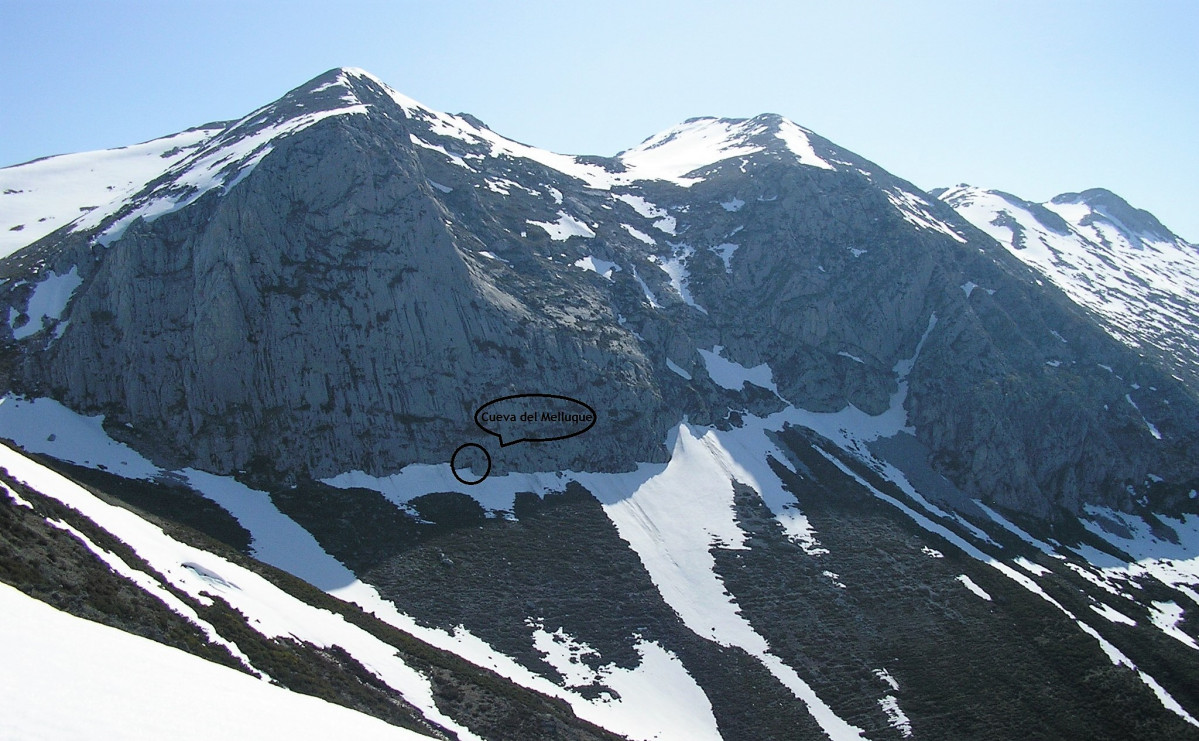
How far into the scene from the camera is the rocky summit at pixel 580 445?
4684 cm

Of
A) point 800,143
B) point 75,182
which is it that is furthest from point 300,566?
point 800,143

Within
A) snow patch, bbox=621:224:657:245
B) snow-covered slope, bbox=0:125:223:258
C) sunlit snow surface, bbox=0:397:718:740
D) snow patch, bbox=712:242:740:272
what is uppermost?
snow-covered slope, bbox=0:125:223:258

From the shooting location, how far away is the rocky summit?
46.8 m

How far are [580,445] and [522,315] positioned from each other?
17.3 metres

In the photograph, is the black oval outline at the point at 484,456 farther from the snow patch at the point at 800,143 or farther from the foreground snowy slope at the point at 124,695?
the snow patch at the point at 800,143

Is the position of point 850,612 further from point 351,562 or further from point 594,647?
point 351,562

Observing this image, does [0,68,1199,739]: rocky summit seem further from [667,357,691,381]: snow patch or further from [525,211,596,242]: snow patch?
[667,357,691,381]: snow patch

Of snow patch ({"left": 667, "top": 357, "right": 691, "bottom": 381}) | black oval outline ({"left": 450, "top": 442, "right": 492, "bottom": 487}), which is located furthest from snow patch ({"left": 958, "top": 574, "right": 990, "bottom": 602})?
black oval outline ({"left": 450, "top": 442, "right": 492, "bottom": 487})

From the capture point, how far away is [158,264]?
228 ft

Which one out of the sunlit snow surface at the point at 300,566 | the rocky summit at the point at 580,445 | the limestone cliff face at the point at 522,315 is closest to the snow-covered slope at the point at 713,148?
the limestone cliff face at the point at 522,315

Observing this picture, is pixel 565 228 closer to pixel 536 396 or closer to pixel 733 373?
pixel 733 373

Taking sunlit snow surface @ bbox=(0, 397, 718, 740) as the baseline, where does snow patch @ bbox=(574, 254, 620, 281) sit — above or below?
above

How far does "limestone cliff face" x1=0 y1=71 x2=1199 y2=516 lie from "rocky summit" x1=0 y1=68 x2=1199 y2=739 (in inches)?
17.8

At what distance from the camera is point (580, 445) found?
75062mm
